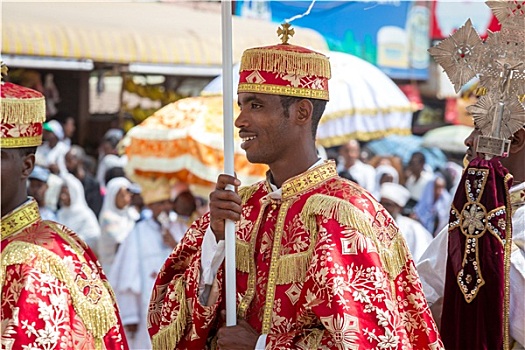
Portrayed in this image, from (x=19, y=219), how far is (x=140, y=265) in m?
4.30

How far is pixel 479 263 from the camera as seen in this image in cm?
433

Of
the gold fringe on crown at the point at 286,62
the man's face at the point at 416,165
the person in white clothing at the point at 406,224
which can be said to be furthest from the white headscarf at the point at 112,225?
the gold fringe on crown at the point at 286,62

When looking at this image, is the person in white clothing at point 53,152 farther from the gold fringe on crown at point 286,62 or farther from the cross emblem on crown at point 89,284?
the gold fringe on crown at point 286,62

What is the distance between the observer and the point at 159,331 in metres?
4.04

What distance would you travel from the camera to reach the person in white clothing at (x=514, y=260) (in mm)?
4324

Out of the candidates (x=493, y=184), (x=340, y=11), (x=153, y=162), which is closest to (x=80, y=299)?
(x=493, y=184)

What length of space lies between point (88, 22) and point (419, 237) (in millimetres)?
6900

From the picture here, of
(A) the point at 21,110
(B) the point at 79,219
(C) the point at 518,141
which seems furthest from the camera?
(B) the point at 79,219

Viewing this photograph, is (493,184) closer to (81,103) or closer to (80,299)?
(80,299)

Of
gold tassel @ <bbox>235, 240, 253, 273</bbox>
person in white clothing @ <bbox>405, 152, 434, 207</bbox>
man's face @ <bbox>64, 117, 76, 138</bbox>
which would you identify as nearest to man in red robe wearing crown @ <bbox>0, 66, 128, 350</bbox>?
gold tassel @ <bbox>235, 240, 253, 273</bbox>

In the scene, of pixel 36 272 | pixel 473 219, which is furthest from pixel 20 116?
pixel 473 219

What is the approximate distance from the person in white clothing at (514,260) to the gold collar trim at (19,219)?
1.80 meters

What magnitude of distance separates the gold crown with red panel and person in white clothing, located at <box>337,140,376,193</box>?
7829 millimetres

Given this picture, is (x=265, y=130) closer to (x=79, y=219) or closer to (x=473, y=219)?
(x=473, y=219)
